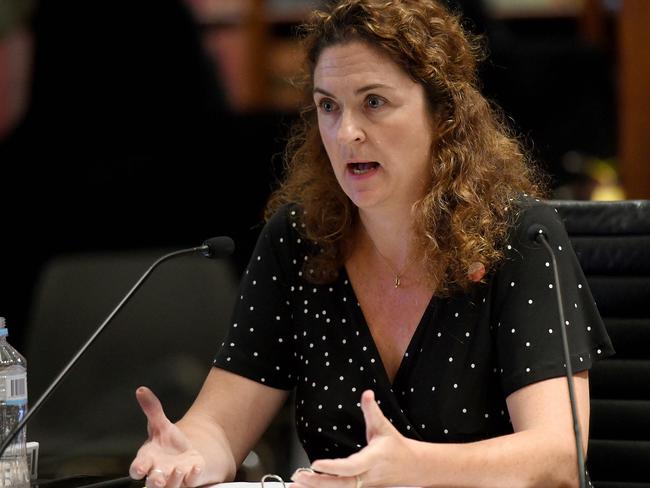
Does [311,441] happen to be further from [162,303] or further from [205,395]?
[162,303]

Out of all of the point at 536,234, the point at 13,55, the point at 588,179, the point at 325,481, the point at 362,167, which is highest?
the point at 13,55

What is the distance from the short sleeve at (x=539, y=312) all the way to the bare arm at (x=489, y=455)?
3 cm

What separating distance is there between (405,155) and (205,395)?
0.59 meters

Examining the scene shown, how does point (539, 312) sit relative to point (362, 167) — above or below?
below

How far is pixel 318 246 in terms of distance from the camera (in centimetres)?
228

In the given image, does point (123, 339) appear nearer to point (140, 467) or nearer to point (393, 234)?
point (393, 234)

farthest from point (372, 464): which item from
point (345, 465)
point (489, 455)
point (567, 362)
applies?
point (567, 362)

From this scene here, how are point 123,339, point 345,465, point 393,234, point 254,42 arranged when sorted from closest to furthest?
point 345,465
point 393,234
point 123,339
point 254,42

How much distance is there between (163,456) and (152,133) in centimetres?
257

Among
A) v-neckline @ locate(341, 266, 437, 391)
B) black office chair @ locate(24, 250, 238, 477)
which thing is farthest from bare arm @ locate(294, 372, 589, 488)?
black office chair @ locate(24, 250, 238, 477)

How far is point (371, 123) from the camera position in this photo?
2057 mm

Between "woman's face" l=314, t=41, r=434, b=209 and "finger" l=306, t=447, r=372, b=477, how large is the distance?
558 mm

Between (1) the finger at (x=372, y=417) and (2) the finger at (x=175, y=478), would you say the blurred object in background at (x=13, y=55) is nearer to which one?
(2) the finger at (x=175, y=478)

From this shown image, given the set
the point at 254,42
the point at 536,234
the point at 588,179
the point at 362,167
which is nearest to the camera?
the point at 536,234
